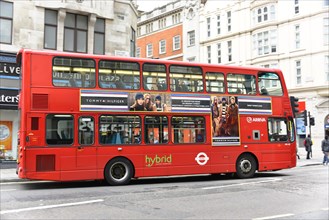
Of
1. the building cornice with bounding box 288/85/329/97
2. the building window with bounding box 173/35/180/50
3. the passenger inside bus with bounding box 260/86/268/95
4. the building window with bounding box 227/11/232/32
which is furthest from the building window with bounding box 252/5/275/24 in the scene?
the passenger inside bus with bounding box 260/86/268/95

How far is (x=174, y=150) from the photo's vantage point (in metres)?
14.0

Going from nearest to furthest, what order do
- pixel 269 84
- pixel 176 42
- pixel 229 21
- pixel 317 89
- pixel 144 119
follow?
pixel 144 119 < pixel 269 84 < pixel 317 89 < pixel 229 21 < pixel 176 42

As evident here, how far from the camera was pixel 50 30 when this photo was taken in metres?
21.7

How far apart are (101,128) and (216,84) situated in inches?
183

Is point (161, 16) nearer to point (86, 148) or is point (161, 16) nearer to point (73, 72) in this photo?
point (73, 72)

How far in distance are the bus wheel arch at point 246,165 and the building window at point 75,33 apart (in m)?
11.5

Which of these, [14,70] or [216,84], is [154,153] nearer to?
[216,84]

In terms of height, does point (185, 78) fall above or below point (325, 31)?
below

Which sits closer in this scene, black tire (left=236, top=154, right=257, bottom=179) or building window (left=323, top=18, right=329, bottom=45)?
black tire (left=236, top=154, right=257, bottom=179)

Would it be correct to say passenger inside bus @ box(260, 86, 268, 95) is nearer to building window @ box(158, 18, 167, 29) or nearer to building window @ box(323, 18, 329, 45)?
building window @ box(323, 18, 329, 45)

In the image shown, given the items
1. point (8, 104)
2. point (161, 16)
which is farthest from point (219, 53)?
point (8, 104)

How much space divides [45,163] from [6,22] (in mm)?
11230

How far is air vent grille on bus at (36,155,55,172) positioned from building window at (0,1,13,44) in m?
10.4

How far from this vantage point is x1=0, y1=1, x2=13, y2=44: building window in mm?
20375
